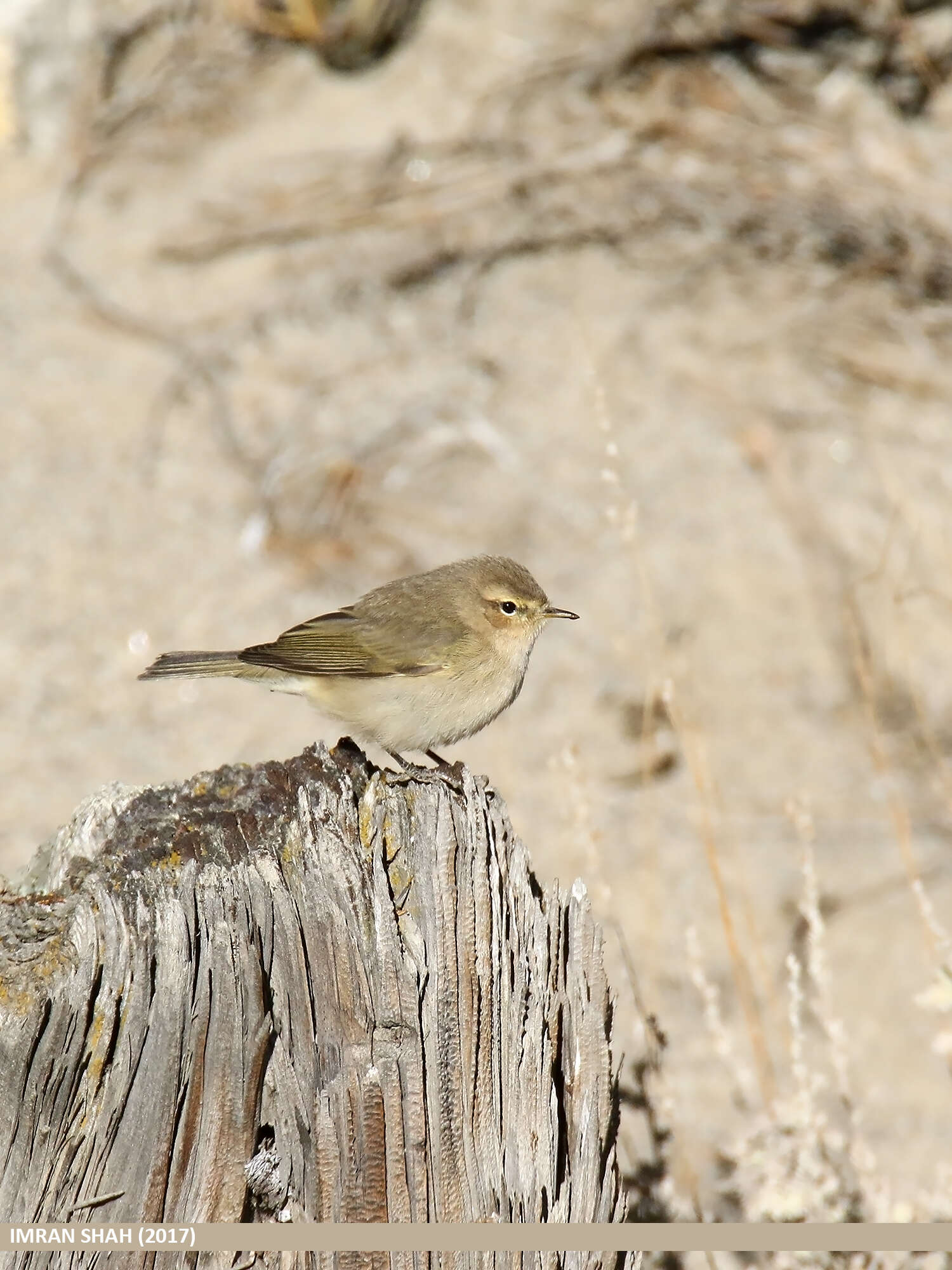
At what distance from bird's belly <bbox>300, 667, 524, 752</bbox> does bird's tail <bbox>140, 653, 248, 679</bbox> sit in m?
0.25

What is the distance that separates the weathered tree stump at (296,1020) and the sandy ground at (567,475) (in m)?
2.61

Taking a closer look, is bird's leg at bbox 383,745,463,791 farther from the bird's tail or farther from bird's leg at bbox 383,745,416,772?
the bird's tail

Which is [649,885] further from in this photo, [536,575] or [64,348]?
[64,348]

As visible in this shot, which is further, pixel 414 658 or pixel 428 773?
pixel 414 658

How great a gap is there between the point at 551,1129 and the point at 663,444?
530cm

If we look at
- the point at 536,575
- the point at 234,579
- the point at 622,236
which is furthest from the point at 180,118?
the point at 536,575

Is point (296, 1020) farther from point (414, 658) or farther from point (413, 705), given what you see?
point (414, 658)

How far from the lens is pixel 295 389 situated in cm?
752

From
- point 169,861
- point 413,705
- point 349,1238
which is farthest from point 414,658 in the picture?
point 349,1238

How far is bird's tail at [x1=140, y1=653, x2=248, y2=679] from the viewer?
439 centimetres

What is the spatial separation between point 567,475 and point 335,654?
10.2 feet

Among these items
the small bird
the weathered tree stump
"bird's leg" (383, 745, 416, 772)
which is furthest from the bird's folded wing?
the weathered tree stump

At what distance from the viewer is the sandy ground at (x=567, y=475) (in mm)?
5785

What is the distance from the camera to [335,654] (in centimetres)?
448
